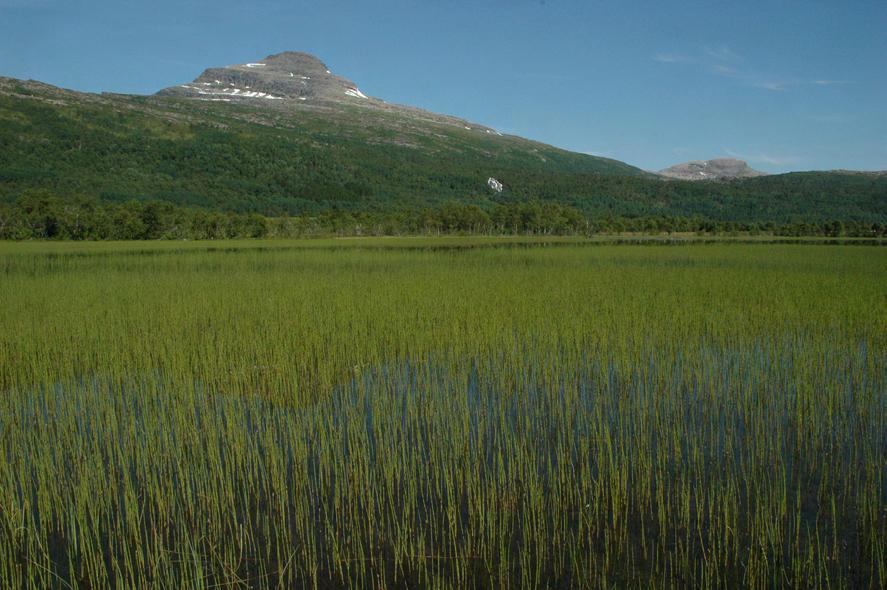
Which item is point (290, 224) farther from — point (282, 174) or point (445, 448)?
point (445, 448)

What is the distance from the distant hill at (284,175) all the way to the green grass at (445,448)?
264 feet

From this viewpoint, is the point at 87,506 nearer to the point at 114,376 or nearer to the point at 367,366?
the point at 114,376

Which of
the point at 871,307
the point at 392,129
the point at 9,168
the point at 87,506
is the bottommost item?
the point at 87,506

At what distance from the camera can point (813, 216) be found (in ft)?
371

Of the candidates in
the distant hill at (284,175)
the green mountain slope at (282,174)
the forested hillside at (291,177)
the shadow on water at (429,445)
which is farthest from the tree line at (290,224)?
the shadow on water at (429,445)

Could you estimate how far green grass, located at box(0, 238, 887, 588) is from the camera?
11.2 ft

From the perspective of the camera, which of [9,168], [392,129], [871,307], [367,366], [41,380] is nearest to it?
[41,380]

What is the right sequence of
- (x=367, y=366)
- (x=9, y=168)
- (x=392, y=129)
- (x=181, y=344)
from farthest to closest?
1. (x=392, y=129)
2. (x=9, y=168)
3. (x=181, y=344)
4. (x=367, y=366)

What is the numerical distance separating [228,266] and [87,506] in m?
18.8

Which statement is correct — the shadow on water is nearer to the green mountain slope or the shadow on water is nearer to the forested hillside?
the forested hillside

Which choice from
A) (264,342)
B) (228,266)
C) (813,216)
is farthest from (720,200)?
(264,342)

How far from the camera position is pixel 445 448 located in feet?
16.1

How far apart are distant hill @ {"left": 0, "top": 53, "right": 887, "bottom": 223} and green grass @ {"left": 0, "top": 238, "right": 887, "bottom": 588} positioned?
80450 mm

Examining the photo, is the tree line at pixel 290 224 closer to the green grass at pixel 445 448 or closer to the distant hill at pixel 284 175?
the distant hill at pixel 284 175
